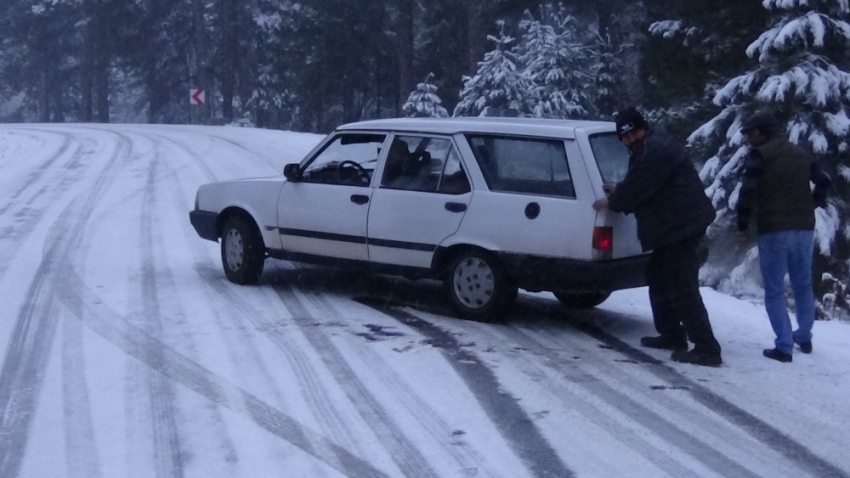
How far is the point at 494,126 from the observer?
28.3 feet

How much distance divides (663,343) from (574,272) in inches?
32.0

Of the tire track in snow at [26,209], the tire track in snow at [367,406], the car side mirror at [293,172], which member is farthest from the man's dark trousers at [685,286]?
the tire track in snow at [26,209]

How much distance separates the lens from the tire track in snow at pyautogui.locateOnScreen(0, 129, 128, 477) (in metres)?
5.75

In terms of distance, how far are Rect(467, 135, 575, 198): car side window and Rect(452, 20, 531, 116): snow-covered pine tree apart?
15.4m

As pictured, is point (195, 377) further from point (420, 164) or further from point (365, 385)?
point (420, 164)

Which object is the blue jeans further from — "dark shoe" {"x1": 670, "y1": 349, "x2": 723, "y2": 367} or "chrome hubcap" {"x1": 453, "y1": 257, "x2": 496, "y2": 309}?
"chrome hubcap" {"x1": 453, "y1": 257, "x2": 496, "y2": 309}

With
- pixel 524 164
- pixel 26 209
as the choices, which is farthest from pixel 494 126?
pixel 26 209

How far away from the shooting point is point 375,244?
9.09m

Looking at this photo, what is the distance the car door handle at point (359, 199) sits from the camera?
9148 millimetres

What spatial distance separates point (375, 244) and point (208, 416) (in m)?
3.17

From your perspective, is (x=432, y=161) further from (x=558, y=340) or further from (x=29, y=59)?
(x=29, y=59)

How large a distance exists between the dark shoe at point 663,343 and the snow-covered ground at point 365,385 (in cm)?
11

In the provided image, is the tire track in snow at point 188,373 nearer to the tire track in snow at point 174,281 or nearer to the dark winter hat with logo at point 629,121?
the tire track in snow at point 174,281

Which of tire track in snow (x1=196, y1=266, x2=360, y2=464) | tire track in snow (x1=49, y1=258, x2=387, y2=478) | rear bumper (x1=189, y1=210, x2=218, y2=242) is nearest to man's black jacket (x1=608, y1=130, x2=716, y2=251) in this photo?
tire track in snow (x1=196, y1=266, x2=360, y2=464)
